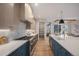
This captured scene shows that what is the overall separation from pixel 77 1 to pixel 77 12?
183mm

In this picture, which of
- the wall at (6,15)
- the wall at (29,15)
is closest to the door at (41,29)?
the wall at (29,15)

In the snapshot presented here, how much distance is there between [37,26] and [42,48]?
39 centimetres

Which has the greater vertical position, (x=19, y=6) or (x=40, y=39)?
(x=19, y=6)

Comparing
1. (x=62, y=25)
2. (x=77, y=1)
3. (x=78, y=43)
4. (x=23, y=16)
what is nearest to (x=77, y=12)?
(x=77, y=1)

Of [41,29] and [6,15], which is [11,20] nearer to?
[6,15]

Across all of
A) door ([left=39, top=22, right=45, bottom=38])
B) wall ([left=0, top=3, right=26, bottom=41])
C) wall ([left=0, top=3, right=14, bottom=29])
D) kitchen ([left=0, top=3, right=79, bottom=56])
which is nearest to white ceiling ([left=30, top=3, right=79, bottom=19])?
kitchen ([left=0, top=3, right=79, bottom=56])

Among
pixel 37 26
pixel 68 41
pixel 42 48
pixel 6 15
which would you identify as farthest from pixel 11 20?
pixel 68 41

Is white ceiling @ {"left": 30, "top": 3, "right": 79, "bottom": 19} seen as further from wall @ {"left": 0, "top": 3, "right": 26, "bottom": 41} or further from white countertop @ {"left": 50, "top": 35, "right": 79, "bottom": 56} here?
white countertop @ {"left": 50, "top": 35, "right": 79, "bottom": 56}

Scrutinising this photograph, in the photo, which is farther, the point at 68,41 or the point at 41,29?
the point at 68,41

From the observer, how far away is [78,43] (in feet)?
7.50

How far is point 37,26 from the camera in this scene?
235 centimetres

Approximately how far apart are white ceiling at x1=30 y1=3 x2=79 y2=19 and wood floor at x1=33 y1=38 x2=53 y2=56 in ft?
1.40

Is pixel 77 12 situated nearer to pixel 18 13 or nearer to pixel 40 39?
pixel 40 39

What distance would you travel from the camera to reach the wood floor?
2.27m
